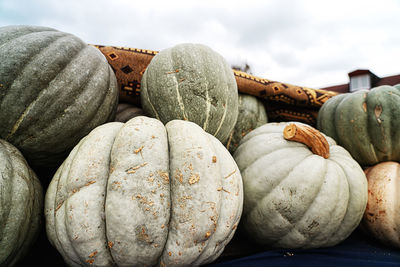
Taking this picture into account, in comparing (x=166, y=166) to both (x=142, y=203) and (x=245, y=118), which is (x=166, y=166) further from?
(x=245, y=118)

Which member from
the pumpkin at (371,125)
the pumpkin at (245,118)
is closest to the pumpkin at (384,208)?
the pumpkin at (371,125)

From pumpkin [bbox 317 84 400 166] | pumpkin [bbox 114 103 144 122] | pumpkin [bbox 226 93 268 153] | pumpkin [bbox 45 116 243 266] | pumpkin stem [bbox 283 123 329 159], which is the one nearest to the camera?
pumpkin [bbox 45 116 243 266]

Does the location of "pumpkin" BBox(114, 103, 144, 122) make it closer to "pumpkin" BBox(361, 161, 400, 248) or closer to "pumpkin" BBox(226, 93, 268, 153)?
"pumpkin" BBox(226, 93, 268, 153)

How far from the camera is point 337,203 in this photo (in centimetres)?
114

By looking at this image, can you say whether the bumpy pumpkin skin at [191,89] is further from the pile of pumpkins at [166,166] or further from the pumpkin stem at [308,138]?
the pumpkin stem at [308,138]

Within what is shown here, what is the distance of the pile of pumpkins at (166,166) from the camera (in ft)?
2.73

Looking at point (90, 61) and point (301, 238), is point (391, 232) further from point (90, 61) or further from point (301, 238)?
point (90, 61)

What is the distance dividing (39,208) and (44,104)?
426mm

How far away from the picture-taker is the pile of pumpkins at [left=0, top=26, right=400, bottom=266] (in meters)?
0.83

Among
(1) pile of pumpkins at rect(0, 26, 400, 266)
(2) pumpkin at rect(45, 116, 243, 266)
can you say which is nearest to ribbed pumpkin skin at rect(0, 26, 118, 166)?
(1) pile of pumpkins at rect(0, 26, 400, 266)

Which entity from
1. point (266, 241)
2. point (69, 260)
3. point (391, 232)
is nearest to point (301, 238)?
point (266, 241)

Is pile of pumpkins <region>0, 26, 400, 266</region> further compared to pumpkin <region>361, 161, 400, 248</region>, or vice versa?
pumpkin <region>361, 161, 400, 248</region>

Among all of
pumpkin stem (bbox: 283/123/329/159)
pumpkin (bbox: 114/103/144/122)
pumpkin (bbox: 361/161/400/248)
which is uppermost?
pumpkin stem (bbox: 283/123/329/159)

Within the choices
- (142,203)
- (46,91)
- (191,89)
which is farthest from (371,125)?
(46,91)
